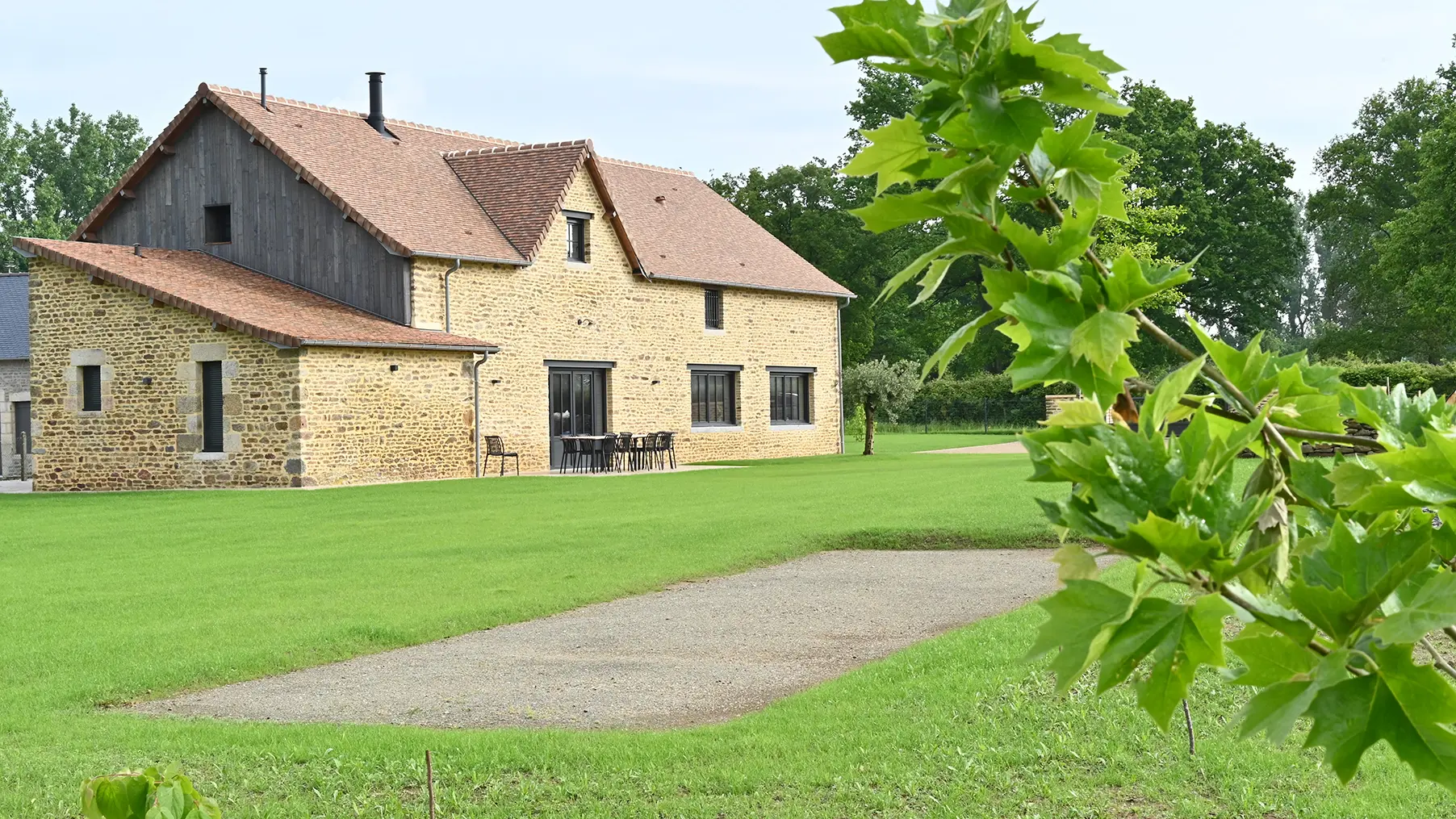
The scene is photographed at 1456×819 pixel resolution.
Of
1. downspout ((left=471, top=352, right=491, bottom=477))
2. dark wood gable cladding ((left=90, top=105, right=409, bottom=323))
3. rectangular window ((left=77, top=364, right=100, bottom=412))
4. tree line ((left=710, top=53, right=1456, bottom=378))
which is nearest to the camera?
rectangular window ((left=77, top=364, right=100, bottom=412))

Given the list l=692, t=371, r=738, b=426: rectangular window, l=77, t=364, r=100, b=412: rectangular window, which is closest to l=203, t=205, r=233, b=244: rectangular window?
l=77, t=364, r=100, b=412: rectangular window

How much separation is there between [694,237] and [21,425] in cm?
1811

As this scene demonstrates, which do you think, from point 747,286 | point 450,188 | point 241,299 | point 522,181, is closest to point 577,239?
point 522,181

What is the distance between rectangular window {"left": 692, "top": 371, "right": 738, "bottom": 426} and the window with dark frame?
1697 centimetres

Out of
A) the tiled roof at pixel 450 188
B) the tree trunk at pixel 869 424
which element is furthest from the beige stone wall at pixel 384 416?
the tree trunk at pixel 869 424

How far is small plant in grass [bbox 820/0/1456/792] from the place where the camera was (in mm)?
1169

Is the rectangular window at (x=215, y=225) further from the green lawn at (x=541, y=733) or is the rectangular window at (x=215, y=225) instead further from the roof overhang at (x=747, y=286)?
the green lawn at (x=541, y=733)

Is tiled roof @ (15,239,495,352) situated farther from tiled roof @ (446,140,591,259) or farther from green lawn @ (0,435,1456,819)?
green lawn @ (0,435,1456,819)

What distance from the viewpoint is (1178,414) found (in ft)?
4.79

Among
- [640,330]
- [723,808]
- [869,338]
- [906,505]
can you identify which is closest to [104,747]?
[723,808]

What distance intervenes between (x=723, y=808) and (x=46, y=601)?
8.31m

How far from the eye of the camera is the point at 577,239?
1312 inches

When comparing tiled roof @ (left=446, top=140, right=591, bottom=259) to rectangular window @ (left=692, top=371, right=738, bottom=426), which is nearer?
tiled roof @ (left=446, top=140, right=591, bottom=259)

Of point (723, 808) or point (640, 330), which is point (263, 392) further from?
point (723, 808)
